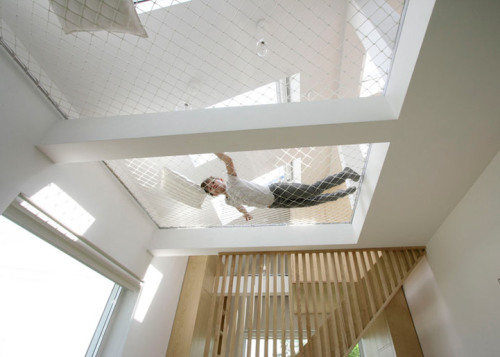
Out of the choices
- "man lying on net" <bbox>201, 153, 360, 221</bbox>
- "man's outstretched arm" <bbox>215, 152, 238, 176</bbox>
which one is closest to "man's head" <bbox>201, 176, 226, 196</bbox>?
"man lying on net" <bbox>201, 153, 360, 221</bbox>

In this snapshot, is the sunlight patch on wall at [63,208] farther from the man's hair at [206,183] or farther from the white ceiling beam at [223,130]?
the man's hair at [206,183]

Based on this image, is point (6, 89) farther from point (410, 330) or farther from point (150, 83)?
point (410, 330)

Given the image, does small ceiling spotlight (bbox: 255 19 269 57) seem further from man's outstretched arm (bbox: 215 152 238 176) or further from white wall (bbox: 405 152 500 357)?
white wall (bbox: 405 152 500 357)

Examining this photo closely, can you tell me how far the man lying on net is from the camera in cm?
198

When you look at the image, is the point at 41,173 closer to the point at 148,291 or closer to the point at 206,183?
the point at 206,183

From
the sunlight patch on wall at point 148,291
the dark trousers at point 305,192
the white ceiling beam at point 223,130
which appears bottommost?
the sunlight patch on wall at point 148,291

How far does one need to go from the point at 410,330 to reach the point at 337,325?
3.24ft

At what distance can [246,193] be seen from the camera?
1991mm

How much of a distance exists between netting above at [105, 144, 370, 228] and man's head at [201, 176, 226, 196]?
0.04m

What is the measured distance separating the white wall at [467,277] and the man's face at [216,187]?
1.61 metres

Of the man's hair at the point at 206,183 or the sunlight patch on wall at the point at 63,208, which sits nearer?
the sunlight patch on wall at the point at 63,208

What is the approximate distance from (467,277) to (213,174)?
1.96 meters

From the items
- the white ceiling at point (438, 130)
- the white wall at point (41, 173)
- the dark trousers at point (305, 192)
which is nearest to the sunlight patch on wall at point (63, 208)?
the white wall at point (41, 173)

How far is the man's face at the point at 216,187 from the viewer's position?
201 centimetres
